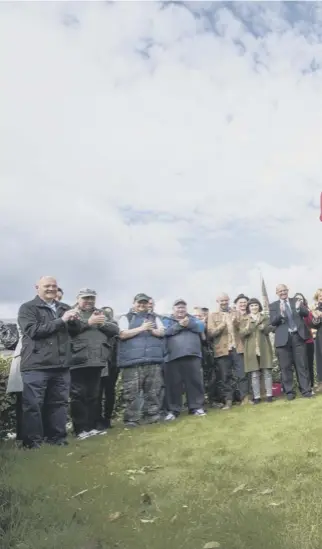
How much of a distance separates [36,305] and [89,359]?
1.12m

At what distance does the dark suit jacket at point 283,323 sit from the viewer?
10.0 metres

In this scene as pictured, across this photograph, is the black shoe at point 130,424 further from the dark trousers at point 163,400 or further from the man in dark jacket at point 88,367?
the dark trousers at point 163,400

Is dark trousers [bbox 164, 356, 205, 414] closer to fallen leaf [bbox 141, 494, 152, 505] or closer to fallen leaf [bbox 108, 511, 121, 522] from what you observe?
fallen leaf [bbox 141, 494, 152, 505]

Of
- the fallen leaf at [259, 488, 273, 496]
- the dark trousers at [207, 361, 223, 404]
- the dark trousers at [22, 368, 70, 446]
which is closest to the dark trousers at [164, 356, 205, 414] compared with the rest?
the dark trousers at [207, 361, 223, 404]

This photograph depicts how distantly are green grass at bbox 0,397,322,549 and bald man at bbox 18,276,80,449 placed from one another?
1.49ft

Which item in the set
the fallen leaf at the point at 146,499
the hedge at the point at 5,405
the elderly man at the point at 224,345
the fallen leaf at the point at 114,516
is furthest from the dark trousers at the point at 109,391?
the fallen leaf at the point at 114,516

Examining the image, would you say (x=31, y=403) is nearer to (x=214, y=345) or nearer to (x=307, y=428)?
(x=307, y=428)

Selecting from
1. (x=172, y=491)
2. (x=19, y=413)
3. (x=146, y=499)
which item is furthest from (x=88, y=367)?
(x=146, y=499)

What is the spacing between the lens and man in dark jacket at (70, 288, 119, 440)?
7.95 meters

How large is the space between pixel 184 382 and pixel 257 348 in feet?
5.21

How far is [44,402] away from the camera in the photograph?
7.38 m

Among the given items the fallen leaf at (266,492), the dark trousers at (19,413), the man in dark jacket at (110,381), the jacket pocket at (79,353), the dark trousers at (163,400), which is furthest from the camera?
the dark trousers at (163,400)

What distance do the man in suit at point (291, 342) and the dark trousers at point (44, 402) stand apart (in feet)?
13.8

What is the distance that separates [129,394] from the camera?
8594 millimetres
